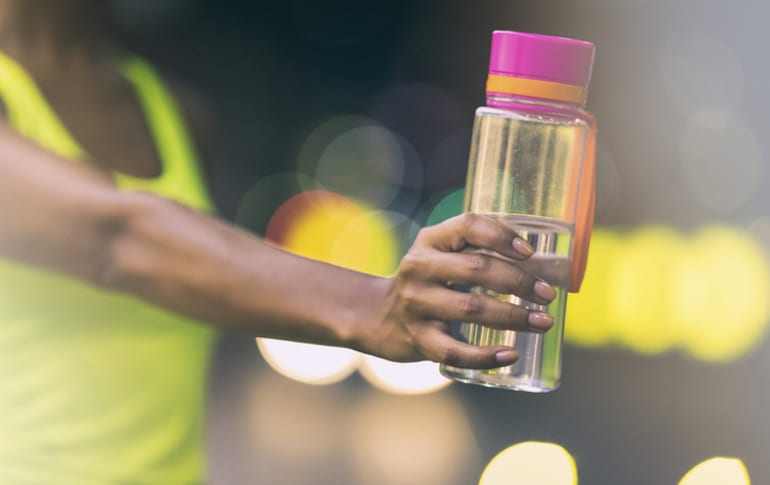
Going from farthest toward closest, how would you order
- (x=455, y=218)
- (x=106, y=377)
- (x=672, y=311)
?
1. (x=672, y=311)
2. (x=106, y=377)
3. (x=455, y=218)

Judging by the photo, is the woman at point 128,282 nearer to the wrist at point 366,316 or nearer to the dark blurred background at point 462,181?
the wrist at point 366,316

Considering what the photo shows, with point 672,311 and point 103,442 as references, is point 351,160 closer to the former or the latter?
point 672,311

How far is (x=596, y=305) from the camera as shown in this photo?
6.19m

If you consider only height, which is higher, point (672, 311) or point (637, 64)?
point (637, 64)

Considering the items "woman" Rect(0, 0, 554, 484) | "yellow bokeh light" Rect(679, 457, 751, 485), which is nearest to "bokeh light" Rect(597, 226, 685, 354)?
"yellow bokeh light" Rect(679, 457, 751, 485)

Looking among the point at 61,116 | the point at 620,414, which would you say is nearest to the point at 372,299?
the point at 61,116

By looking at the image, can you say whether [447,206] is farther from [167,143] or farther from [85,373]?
[85,373]

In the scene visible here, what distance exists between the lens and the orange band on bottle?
856 millimetres

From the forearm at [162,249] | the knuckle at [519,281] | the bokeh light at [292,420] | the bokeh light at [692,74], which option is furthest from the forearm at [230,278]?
the bokeh light at [692,74]

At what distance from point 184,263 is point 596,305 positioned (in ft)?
17.8

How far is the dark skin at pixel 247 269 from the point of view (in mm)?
828

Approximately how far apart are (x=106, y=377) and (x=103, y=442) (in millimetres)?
60

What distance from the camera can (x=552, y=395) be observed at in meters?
4.68

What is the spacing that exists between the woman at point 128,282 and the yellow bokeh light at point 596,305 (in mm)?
4660
